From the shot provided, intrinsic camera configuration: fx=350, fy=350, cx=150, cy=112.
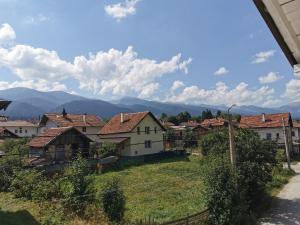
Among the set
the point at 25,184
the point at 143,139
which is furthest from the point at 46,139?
the point at 25,184

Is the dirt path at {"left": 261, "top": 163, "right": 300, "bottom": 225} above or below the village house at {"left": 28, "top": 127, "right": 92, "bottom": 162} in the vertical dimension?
below

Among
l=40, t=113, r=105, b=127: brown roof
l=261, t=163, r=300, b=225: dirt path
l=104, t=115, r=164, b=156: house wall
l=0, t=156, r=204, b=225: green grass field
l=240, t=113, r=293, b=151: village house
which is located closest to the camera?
l=0, t=156, r=204, b=225: green grass field

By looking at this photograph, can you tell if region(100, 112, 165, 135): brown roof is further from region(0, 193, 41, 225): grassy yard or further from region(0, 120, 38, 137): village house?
region(0, 120, 38, 137): village house

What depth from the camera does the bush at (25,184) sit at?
26.3 meters

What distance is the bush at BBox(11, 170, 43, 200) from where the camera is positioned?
26.3 metres

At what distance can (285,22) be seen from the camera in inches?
112

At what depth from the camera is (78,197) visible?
21.5 metres

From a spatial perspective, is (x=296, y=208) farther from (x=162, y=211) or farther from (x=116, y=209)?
(x=116, y=209)

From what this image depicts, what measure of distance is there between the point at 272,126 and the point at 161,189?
37.5 m

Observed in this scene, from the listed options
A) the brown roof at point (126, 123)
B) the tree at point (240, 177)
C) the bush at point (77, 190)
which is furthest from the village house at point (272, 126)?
the bush at point (77, 190)

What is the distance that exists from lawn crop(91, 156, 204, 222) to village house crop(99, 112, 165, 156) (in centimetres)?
653

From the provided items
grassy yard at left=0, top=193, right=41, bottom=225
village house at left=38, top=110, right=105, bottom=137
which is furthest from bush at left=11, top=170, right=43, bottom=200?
village house at left=38, top=110, right=105, bottom=137

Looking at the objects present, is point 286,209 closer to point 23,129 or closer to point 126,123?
point 126,123

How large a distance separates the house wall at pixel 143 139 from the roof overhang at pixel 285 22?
4775cm
